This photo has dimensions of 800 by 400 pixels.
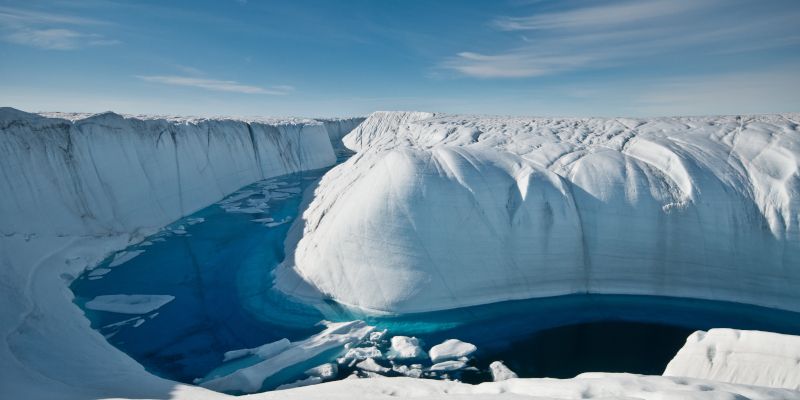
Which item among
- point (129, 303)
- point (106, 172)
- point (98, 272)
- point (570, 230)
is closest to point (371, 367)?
point (570, 230)

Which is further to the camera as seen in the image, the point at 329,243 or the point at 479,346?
the point at 329,243

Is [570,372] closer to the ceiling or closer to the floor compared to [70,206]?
closer to the floor

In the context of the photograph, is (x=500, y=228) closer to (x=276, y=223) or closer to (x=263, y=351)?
(x=263, y=351)

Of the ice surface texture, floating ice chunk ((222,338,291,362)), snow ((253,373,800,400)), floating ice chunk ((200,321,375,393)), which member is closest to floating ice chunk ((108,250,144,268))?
the ice surface texture

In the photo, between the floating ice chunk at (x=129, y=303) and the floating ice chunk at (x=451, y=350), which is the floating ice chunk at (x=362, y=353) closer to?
the floating ice chunk at (x=451, y=350)

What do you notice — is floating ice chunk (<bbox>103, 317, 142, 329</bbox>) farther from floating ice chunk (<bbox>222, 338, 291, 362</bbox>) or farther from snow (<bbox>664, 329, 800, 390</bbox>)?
snow (<bbox>664, 329, 800, 390</bbox>)

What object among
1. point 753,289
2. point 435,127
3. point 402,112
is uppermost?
point 402,112

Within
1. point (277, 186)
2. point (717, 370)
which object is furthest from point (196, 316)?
point (277, 186)

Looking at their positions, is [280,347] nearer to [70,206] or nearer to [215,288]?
[215,288]
